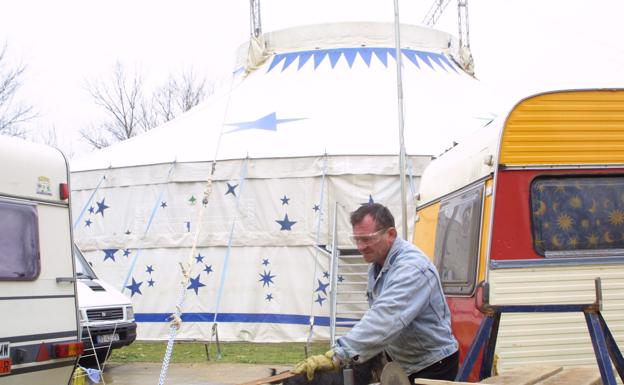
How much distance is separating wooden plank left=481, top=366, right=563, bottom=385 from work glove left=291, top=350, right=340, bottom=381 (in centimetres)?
73

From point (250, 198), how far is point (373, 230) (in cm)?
879

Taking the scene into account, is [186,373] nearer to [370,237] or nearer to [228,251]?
[228,251]

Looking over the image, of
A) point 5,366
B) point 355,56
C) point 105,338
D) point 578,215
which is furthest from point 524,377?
point 355,56

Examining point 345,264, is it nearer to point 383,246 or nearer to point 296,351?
point 296,351

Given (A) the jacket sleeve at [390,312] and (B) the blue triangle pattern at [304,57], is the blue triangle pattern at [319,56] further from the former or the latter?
(A) the jacket sleeve at [390,312]

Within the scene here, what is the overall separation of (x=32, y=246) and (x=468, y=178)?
3500mm

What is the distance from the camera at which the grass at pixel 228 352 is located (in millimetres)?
10055

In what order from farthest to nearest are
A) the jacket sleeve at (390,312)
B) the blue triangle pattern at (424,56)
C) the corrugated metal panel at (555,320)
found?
the blue triangle pattern at (424,56)
the corrugated metal panel at (555,320)
the jacket sleeve at (390,312)

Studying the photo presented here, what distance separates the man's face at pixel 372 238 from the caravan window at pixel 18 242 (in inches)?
123

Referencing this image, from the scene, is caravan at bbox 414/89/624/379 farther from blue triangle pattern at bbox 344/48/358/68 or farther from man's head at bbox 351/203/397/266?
blue triangle pattern at bbox 344/48/358/68

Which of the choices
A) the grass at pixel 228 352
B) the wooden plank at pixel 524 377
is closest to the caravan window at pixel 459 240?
the wooden plank at pixel 524 377

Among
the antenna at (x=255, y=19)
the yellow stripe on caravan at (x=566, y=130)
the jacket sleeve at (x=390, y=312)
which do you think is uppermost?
the antenna at (x=255, y=19)

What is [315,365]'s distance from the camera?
296 cm

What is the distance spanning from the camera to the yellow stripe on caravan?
182 inches
